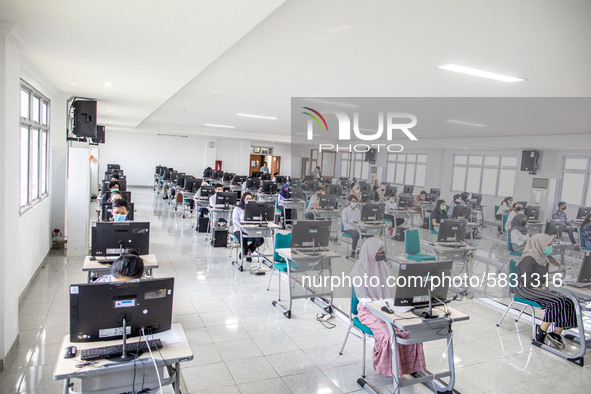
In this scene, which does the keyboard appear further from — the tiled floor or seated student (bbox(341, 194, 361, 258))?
seated student (bbox(341, 194, 361, 258))

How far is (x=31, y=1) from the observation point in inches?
106

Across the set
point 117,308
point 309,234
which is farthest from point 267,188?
point 117,308

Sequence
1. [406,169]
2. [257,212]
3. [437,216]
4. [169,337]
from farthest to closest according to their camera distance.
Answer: [406,169] < [437,216] < [257,212] < [169,337]

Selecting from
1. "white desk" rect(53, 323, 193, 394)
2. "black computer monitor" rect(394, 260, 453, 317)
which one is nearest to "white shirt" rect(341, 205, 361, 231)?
"black computer monitor" rect(394, 260, 453, 317)

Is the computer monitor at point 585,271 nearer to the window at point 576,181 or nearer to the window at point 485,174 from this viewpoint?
the window at point 576,181

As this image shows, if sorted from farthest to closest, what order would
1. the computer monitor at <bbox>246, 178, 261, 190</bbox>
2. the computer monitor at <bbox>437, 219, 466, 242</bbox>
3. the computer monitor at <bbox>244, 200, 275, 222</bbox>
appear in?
the computer monitor at <bbox>246, 178, 261, 190</bbox>
the computer monitor at <bbox>244, 200, 275, 222</bbox>
the computer monitor at <bbox>437, 219, 466, 242</bbox>

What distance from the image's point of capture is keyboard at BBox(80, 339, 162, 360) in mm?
2326

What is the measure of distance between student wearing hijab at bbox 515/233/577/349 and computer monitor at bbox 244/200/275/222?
13.2 ft

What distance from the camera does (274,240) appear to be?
18.9 ft

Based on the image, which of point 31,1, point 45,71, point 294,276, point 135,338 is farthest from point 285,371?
point 45,71

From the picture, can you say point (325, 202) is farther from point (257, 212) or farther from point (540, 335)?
point (540, 335)

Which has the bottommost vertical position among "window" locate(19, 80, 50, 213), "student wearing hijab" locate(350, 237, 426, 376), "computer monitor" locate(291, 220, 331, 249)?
"student wearing hijab" locate(350, 237, 426, 376)

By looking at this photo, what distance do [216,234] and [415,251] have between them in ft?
13.8

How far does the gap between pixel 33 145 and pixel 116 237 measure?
141 inches
